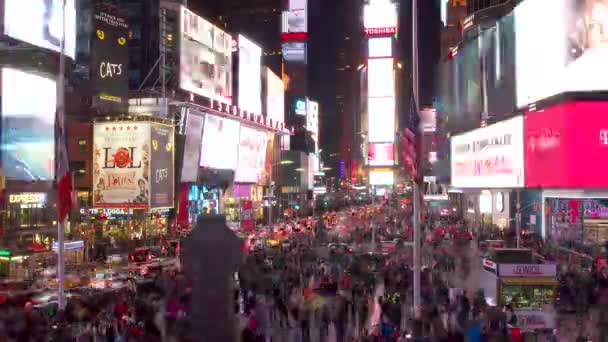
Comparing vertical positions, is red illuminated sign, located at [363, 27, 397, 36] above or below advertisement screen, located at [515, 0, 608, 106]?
above

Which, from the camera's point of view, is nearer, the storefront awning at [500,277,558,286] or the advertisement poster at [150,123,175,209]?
the storefront awning at [500,277,558,286]

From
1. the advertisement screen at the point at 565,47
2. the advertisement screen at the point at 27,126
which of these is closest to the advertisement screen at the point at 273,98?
the advertisement screen at the point at 27,126

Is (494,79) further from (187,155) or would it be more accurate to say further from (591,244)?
(187,155)

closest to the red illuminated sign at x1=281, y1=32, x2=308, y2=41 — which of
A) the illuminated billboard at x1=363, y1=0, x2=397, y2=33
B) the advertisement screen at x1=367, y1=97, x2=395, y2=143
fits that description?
the illuminated billboard at x1=363, y1=0, x2=397, y2=33

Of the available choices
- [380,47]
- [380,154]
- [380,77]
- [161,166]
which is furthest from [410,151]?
[380,47]

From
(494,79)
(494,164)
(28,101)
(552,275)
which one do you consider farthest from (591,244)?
(28,101)

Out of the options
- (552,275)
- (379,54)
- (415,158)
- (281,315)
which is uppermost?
(379,54)

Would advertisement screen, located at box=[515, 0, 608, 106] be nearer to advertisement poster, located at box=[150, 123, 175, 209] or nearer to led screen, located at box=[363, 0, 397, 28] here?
advertisement poster, located at box=[150, 123, 175, 209]
